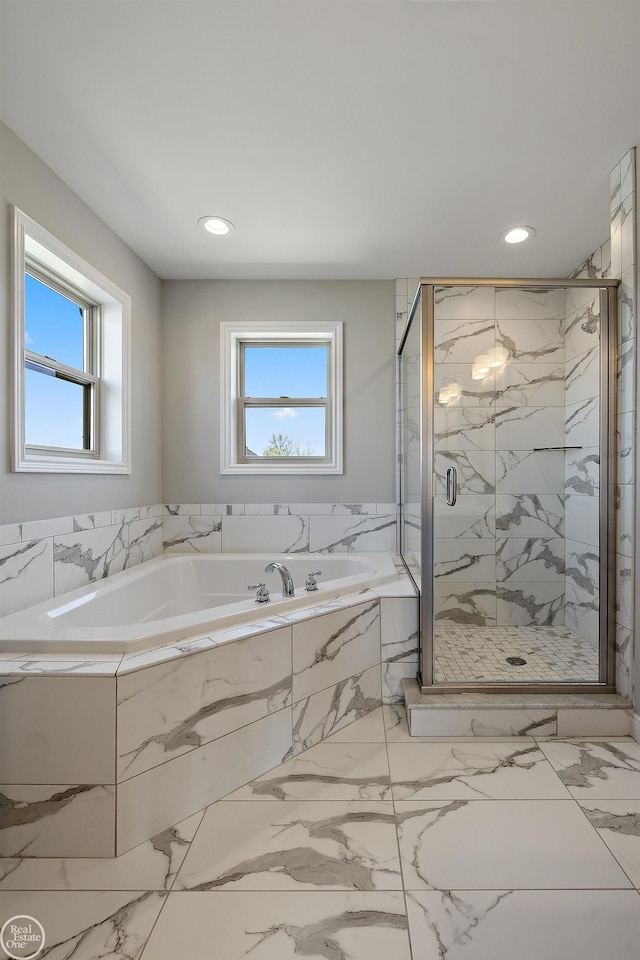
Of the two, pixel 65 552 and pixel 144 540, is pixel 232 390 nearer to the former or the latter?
pixel 144 540

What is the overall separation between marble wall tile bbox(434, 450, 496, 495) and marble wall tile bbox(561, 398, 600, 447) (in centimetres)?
38

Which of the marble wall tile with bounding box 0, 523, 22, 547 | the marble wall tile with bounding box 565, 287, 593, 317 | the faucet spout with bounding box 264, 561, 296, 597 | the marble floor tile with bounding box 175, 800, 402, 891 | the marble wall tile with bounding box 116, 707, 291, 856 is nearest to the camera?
the marble floor tile with bounding box 175, 800, 402, 891

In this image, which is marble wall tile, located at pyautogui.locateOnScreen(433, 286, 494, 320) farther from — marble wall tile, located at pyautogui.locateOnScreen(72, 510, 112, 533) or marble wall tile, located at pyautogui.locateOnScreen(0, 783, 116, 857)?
marble wall tile, located at pyautogui.locateOnScreen(0, 783, 116, 857)

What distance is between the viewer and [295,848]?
1234mm

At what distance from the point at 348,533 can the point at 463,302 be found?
5.08 ft

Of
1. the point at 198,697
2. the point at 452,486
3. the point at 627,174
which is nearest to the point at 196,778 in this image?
the point at 198,697

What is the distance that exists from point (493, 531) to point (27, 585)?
84.3 inches

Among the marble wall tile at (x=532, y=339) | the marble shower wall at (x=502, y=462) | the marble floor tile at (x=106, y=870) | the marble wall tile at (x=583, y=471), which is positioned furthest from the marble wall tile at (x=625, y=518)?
the marble floor tile at (x=106, y=870)

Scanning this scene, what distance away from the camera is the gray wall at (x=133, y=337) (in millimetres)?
1598

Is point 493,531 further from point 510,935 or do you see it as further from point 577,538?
point 510,935

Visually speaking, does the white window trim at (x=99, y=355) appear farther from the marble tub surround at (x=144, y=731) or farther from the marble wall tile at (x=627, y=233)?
the marble wall tile at (x=627, y=233)

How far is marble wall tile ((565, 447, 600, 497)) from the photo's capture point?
6.55 ft

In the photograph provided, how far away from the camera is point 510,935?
100 cm

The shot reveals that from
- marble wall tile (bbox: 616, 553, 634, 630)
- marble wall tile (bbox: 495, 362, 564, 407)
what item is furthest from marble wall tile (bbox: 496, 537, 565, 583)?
marble wall tile (bbox: 495, 362, 564, 407)
